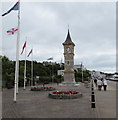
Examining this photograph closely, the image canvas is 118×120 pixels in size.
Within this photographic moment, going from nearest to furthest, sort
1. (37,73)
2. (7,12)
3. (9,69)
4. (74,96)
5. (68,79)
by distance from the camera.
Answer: (7,12) → (74,96) → (9,69) → (68,79) → (37,73)

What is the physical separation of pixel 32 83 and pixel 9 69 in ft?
25.4

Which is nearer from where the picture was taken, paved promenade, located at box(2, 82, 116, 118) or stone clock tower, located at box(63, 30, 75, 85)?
paved promenade, located at box(2, 82, 116, 118)

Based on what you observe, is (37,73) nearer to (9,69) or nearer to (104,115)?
(9,69)

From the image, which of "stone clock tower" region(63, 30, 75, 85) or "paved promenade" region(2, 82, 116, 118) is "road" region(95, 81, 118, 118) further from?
"stone clock tower" region(63, 30, 75, 85)

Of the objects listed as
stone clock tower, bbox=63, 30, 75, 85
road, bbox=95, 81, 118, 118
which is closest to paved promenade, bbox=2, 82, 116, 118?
road, bbox=95, 81, 118, 118

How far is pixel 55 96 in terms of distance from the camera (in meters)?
13.8

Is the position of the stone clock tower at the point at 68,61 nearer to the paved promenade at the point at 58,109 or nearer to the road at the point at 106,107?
the road at the point at 106,107

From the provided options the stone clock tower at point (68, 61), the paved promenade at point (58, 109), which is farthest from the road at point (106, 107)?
the stone clock tower at point (68, 61)

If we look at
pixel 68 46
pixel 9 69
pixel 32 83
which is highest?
pixel 68 46

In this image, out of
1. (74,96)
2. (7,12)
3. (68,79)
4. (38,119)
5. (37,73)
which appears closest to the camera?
(38,119)

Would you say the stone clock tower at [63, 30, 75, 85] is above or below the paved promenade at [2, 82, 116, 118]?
above

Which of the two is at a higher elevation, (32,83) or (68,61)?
(68,61)

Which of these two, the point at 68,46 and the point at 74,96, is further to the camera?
the point at 68,46

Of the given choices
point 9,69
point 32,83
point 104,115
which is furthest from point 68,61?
point 104,115
